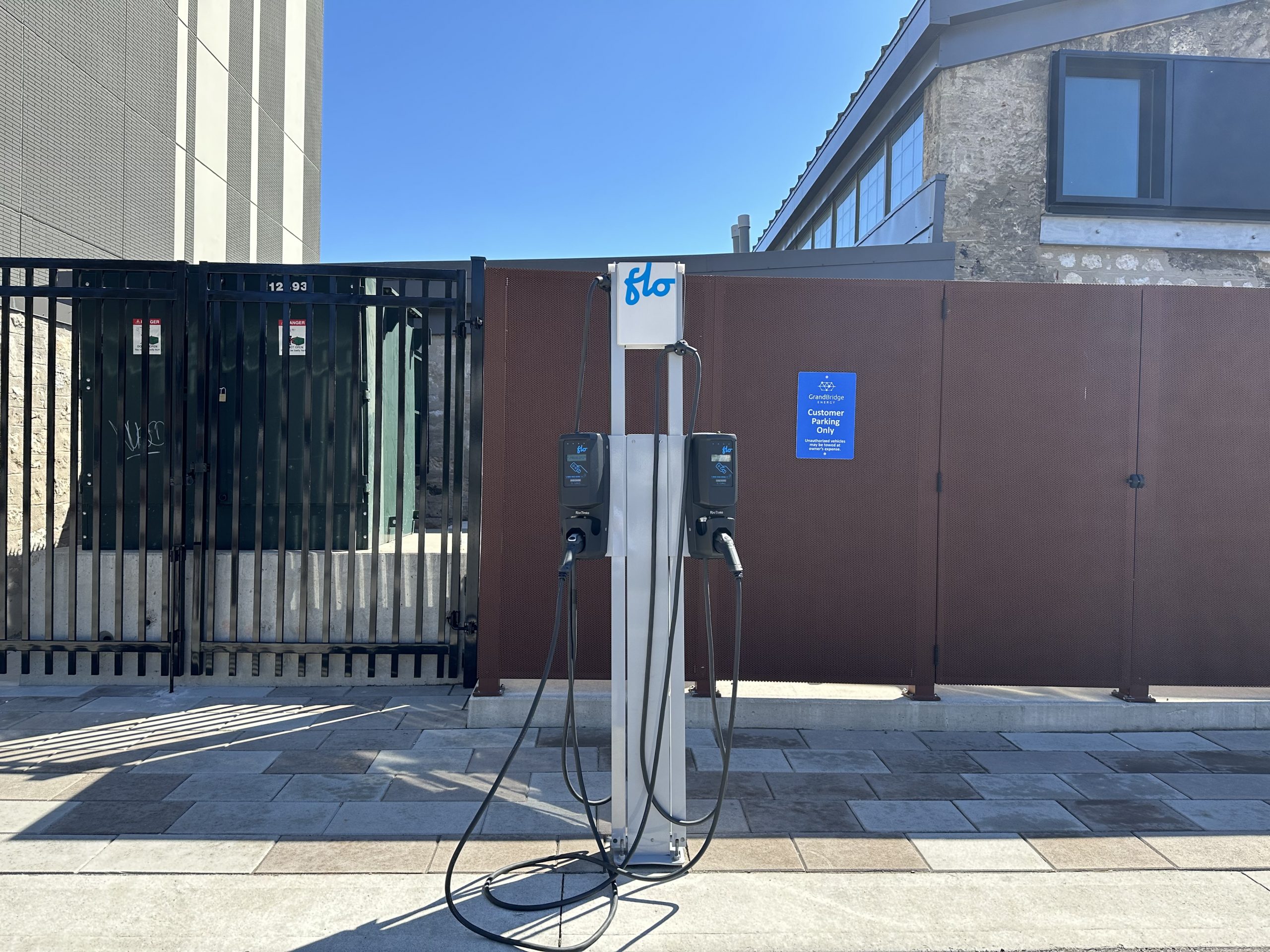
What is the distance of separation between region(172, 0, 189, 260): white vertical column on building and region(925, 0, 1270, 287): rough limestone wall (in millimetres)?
8455

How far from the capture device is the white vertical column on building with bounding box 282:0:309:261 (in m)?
13.8

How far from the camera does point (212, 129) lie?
37.0 feet

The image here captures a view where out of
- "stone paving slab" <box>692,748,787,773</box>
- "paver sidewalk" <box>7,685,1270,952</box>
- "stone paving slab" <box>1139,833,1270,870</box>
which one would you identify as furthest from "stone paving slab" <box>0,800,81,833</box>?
"stone paving slab" <box>1139,833,1270,870</box>

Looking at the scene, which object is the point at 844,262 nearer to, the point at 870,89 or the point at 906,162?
the point at 906,162

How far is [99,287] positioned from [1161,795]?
662 cm

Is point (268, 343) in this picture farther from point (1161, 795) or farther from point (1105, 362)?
point (1161, 795)

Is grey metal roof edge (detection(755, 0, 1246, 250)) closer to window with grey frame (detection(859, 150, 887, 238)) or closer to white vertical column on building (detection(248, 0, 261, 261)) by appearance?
window with grey frame (detection(859, 150, 887, 238))

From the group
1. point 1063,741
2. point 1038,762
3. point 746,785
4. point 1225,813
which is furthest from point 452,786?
point 1225,813

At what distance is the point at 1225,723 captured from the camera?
567cm

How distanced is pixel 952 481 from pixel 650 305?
9.17 ft

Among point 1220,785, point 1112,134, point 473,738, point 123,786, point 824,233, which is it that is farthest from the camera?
point 824,233

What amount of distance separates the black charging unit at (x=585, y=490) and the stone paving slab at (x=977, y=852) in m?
1.83

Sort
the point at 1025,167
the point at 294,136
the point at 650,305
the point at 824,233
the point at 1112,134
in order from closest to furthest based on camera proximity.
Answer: the point at 650,305, the point at 1025,167, the point at 1112,134, the point at 294,136, the point at 824,233

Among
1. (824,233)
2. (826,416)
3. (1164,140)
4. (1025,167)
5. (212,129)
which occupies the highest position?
(824,233)
